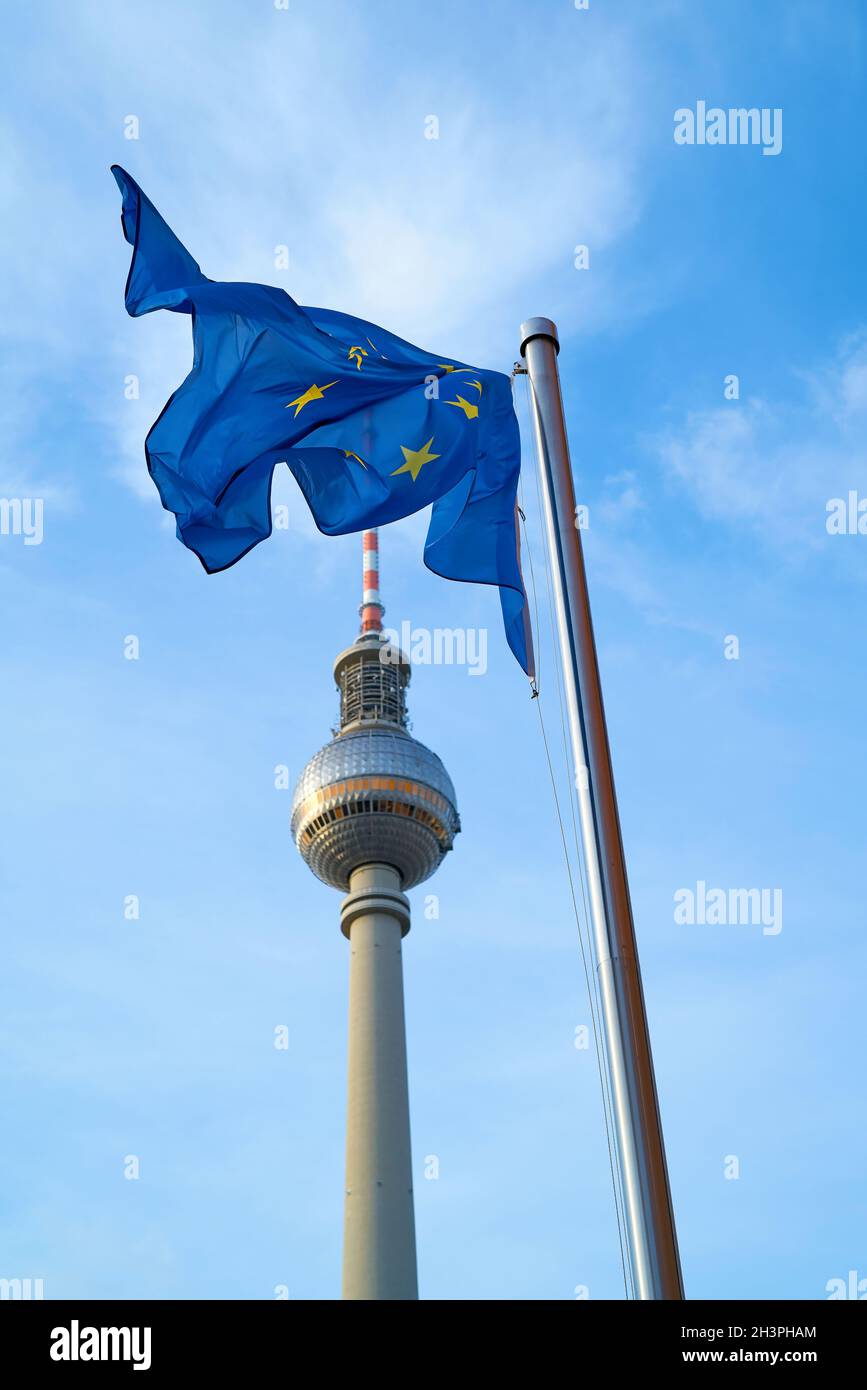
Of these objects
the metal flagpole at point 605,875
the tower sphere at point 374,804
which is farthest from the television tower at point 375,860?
the metal flagpole at point 605,875

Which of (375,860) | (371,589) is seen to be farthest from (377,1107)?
(371,589)

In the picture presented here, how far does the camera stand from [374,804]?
7869 centimetres

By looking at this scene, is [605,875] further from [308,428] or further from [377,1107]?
[377,1107]

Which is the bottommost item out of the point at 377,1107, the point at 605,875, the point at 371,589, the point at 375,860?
the point at 605,875

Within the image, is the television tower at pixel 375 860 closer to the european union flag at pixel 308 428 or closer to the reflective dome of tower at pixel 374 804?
the reflective dome of tower at pixel 374 804

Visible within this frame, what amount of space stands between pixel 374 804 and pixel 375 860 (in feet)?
13.1

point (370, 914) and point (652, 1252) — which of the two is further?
point (370, 914)

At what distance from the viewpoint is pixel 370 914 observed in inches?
3135

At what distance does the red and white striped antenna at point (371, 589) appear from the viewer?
293 ft
